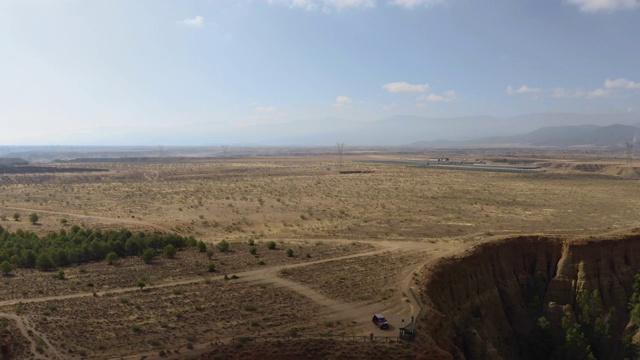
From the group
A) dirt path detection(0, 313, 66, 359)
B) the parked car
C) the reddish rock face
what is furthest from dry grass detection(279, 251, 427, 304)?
dirt path detection(0, 313, 66, 359)

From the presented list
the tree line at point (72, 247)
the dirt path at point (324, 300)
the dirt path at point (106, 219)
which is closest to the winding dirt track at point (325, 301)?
the dirt path at point (324, 300)

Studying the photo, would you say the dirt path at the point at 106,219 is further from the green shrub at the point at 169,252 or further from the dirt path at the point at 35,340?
the dirt path at the point at 35,340

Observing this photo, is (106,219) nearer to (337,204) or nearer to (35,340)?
(337,204)

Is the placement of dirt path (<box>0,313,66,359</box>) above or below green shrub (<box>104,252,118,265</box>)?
below

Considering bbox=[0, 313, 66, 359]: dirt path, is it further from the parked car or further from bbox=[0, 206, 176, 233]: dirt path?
bbox=[0, 206, 176, 233]: dirt path

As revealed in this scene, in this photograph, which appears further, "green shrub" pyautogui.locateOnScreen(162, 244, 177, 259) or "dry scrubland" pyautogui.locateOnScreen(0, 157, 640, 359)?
"green shrub" pyautogui.locateOnScreen(162, 244, 177, 259)

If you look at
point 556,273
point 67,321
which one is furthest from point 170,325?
point 556,273

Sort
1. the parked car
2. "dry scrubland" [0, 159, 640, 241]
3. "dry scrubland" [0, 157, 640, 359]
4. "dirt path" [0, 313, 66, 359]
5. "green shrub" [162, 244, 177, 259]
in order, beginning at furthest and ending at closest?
"dry scrubland" [0, 159, 640, 241] → "green shrub" [162, 244, 177, 259] → the parked car → "dry scrubland" [0, 157, 640, 359] → "dirt path" [0, 313, 66, 359]
